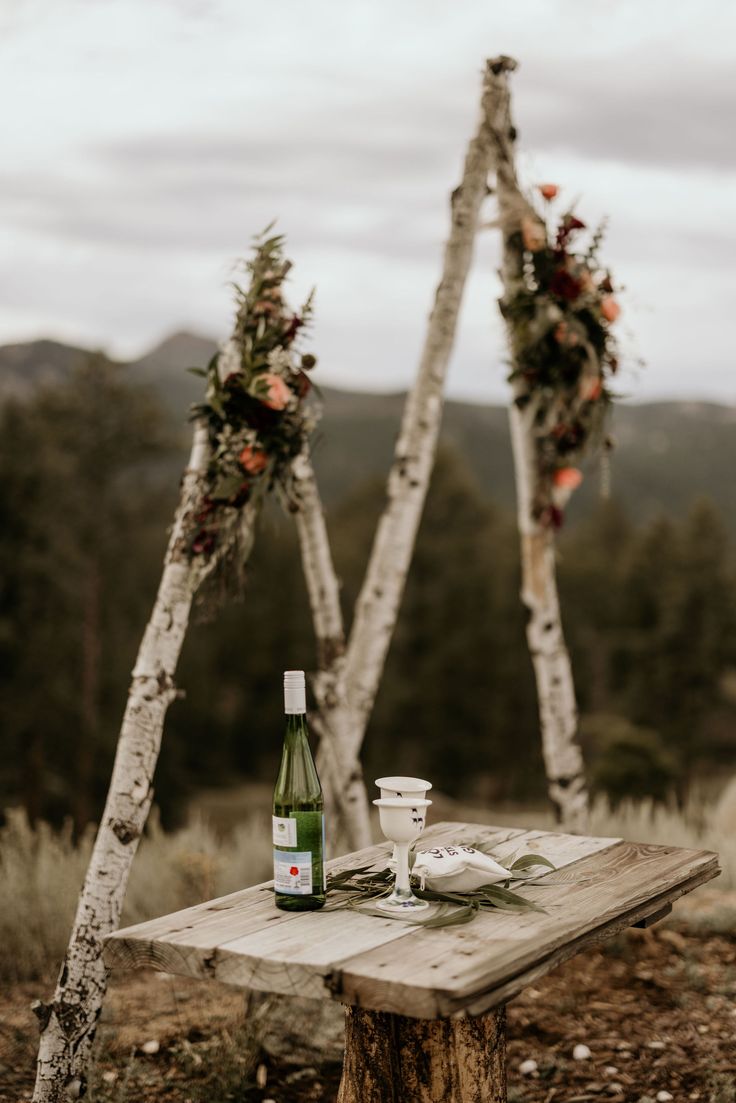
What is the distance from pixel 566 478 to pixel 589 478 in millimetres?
68422

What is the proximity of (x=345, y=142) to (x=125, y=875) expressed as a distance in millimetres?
4433

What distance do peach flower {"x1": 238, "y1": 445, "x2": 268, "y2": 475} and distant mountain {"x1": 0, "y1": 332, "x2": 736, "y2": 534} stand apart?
227 ft

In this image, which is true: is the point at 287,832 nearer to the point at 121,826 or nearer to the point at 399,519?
the point at 121,826

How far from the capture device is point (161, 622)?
400 centimetres

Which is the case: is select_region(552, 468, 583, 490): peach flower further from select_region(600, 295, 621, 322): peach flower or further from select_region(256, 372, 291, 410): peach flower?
select_region(256, 372, 291, 410): peach flower

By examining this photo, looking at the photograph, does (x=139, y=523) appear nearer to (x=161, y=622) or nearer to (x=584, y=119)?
(x=584, y=119)

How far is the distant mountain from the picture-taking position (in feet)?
280

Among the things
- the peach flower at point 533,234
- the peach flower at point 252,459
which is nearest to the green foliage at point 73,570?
the peach flower at point 533,234

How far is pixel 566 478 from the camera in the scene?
5.73m

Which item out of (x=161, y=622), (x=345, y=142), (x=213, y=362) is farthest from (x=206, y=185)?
(x=161, y=622)

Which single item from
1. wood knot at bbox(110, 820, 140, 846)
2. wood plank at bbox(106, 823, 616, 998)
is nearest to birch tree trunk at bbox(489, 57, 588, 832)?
wood knot at bbox(110, 820, 140, 846)

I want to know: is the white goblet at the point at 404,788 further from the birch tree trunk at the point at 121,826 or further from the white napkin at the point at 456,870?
the birch tree trunk at the point at 121,826

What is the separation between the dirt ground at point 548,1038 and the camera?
3.81 metres

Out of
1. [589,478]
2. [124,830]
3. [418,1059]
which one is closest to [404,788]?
[418,1059]
